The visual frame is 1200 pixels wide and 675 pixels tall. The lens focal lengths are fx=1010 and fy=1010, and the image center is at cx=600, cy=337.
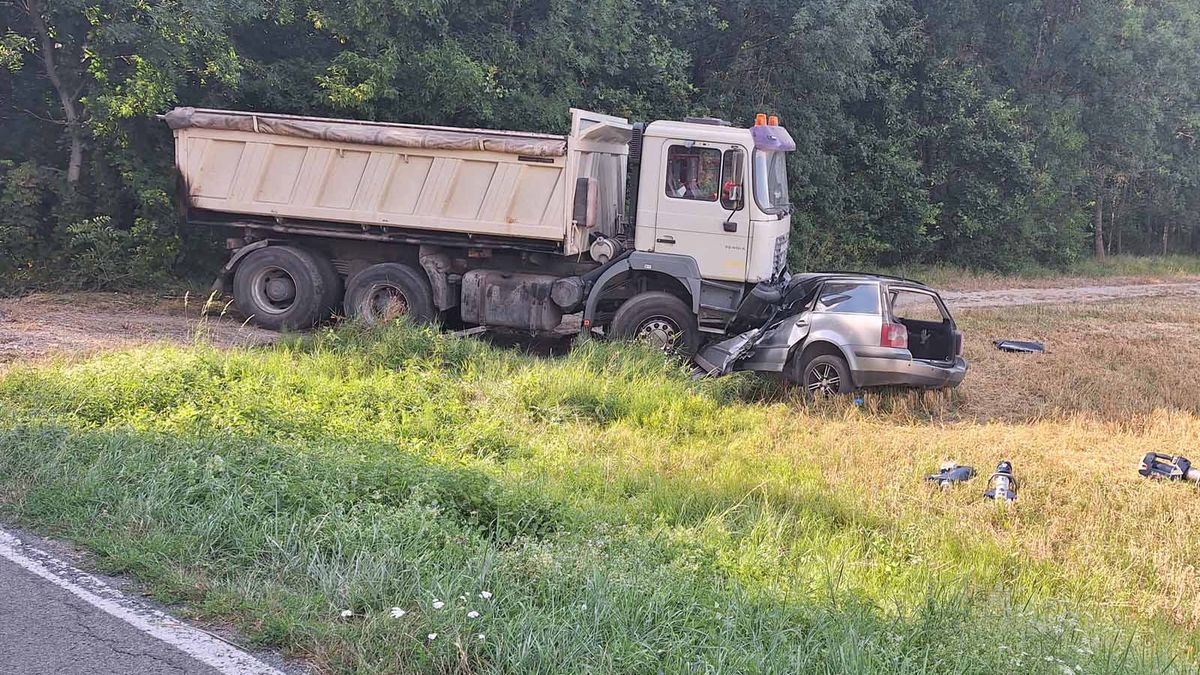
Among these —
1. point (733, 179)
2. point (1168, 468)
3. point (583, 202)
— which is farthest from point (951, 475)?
point (583, 202)

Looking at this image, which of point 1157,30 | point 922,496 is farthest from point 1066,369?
point 1157,30

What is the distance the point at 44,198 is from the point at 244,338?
5404 millimetres

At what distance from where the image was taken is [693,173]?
1178 cm

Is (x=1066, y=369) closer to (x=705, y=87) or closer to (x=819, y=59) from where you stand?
(x=819, y=59)

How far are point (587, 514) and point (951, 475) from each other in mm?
3116

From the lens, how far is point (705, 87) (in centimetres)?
2175

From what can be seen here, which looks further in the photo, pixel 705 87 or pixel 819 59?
pixel 705 87

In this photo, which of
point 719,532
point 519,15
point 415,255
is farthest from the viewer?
point 519,15

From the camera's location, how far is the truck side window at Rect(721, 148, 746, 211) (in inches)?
456

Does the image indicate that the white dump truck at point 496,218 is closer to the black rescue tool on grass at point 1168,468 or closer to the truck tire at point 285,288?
the truck tire at point 285,288

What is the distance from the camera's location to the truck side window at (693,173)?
11.7 meters

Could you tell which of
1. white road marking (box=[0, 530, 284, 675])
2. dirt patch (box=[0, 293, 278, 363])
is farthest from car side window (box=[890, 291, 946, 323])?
white road marking (box=[0, 530, 284, 675])

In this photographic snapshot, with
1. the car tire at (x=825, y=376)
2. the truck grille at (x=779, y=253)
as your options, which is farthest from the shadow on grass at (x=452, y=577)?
the truck grille at (x=779, y=253)

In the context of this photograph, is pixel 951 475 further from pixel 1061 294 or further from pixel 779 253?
pixel 1061 294
